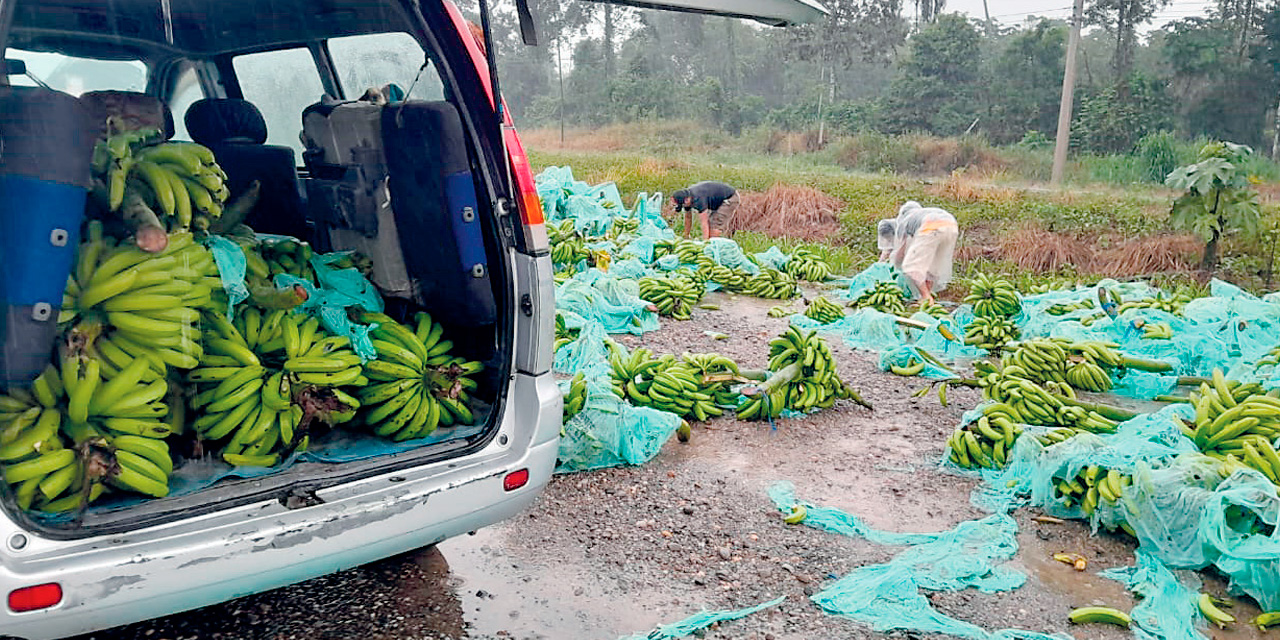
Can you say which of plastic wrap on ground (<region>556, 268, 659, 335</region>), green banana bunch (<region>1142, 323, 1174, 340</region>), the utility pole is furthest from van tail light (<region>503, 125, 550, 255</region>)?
the utility pole

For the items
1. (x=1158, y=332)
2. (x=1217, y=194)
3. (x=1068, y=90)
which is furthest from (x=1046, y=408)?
(x=1068, y=90)

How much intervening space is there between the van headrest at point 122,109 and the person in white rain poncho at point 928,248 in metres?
7.64

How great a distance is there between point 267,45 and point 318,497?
2728 mm

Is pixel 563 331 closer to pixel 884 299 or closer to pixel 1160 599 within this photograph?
pixel 884 299

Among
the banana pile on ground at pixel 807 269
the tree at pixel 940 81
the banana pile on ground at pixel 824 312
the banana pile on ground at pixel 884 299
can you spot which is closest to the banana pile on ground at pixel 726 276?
the banana pile on ground at pixel 807 269

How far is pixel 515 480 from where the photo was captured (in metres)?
3.02

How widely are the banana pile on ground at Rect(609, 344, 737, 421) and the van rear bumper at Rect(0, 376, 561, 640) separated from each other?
253 cm

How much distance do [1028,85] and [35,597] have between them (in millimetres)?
30320

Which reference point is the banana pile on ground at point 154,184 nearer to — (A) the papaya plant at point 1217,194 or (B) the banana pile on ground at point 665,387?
(B) the banana pile on ground at point 665,387

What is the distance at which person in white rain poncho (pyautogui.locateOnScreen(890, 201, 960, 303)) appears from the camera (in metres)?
9.80

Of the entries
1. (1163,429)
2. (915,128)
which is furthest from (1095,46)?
(1163,429)

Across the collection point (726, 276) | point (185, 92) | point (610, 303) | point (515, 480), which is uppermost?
point (185, 92)

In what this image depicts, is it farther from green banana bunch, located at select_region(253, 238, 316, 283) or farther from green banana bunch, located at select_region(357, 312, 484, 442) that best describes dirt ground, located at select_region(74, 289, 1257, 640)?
green banana bunch, located at select_region(253, 238, 316, 283)

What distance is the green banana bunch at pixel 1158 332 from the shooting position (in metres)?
7.14
